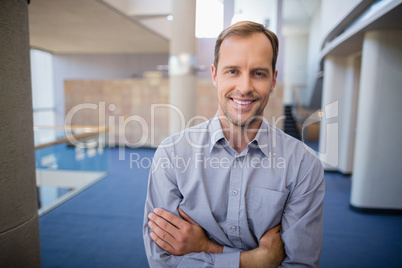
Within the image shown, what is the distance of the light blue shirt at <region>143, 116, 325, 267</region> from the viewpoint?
1.17m

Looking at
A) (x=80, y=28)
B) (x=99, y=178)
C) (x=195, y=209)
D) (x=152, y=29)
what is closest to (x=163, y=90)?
(x=152, y=29)

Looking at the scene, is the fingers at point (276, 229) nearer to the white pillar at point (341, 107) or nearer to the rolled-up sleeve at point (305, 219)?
the rolled-up sleeve at point (305, 219)

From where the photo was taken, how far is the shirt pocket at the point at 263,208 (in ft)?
3.99

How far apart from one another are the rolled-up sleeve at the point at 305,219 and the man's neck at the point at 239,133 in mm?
279

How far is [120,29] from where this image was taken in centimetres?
645

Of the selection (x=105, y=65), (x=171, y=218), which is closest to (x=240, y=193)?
(x=171, y=218)

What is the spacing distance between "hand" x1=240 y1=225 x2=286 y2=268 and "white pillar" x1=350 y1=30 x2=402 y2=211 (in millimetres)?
3233

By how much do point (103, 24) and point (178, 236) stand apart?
231 inches

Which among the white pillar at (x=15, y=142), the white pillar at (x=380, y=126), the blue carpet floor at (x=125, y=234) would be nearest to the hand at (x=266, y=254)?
the white pillar at (x=15, y=142)

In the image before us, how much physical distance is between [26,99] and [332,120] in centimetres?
559

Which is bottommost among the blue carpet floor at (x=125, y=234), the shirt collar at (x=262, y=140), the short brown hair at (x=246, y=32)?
the blue carpet floor at (x=125, y=234)

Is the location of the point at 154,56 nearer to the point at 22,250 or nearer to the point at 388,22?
the point at 388,22

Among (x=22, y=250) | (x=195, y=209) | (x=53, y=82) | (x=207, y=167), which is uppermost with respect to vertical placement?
(x=53, y=82)

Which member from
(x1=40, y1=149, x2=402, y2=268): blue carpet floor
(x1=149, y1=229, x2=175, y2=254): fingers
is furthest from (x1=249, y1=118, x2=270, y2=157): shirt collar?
(x1=40, y1=149, x2=402, y2=268): blue carpet floor
